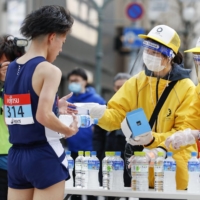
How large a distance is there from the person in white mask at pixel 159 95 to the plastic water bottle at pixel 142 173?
12 cm

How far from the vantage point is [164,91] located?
588 centimetres

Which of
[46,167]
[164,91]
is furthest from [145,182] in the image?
[46,167]

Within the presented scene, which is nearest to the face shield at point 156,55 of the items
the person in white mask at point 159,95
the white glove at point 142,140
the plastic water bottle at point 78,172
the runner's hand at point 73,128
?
the person in white mask at point 159,95

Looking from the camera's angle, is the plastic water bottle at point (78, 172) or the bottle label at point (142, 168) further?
the plastic water bottle at point (78, 172)

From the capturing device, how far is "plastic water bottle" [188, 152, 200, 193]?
18.1 ft

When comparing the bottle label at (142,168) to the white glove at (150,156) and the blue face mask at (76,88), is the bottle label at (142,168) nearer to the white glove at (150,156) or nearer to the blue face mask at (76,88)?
the white glove at (150,156)

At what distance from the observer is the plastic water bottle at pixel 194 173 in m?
5.52

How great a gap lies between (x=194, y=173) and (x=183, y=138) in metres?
0.30

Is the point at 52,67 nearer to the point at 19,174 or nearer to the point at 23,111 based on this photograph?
the point at 23,111

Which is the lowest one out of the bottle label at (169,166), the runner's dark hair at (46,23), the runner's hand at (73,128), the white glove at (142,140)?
the bottle label at (169,166)

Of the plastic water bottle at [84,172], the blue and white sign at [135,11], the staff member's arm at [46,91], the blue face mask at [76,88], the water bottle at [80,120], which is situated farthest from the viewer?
the blue and white sign at [135,11]

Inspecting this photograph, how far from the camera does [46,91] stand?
4441mm

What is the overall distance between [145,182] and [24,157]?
1.38 metres

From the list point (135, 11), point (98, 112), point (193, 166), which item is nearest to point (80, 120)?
point (98, 112)
